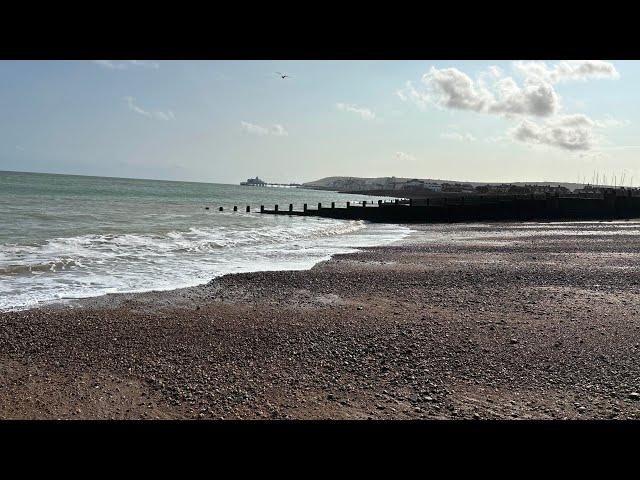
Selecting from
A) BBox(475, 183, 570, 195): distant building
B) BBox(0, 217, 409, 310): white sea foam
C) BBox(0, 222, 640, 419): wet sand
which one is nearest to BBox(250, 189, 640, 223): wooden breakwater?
BBox(0, 217, 409, 310): white sea foam

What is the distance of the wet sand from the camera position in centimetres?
468

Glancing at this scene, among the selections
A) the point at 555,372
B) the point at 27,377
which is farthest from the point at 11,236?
the point at 555,372

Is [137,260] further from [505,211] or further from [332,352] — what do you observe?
[505,211]

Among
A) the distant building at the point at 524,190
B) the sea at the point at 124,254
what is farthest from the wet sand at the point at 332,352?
the distant building at the point at 524,190

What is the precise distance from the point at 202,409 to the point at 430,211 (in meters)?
35.7

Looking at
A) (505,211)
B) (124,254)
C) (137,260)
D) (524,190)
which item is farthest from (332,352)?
(524,190)

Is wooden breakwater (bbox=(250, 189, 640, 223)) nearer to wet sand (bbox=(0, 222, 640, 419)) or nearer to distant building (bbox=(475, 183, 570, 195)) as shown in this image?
distant building (bbox=(475, 183, 570, 195))

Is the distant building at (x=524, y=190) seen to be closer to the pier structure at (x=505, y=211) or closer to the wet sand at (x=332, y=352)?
the pier structure at (x=505, y=211)
